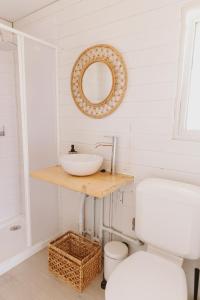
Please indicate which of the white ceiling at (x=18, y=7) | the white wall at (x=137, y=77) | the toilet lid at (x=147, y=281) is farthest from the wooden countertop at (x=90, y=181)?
the white ceiling at (x=18, y=7)

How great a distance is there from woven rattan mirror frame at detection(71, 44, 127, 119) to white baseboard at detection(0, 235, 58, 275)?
1.32 m

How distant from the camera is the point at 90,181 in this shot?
4.66ft

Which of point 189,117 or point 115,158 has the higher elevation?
point 189,117

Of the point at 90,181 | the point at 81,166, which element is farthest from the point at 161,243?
the point at 81,166

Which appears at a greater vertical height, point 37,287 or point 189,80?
point 189,80

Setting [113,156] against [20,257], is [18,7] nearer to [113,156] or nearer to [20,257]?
[113,156]

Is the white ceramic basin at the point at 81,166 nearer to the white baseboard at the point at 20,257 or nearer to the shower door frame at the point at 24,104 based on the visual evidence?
the shower door frame at the point at 24,104

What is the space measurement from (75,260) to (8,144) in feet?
4.61

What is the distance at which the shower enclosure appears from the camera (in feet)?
5.65

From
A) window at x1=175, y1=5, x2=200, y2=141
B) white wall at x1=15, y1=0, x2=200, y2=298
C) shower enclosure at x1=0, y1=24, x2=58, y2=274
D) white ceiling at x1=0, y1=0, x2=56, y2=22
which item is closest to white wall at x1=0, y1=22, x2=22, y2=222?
shower enclosure at x1=0, y1=24, x2=58, y2=274

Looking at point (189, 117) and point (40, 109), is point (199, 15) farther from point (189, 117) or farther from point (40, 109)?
point (40, 109)

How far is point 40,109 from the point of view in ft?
6.03

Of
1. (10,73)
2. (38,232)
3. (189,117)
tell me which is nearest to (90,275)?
(38,232)

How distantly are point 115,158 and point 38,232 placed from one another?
1.05 m
